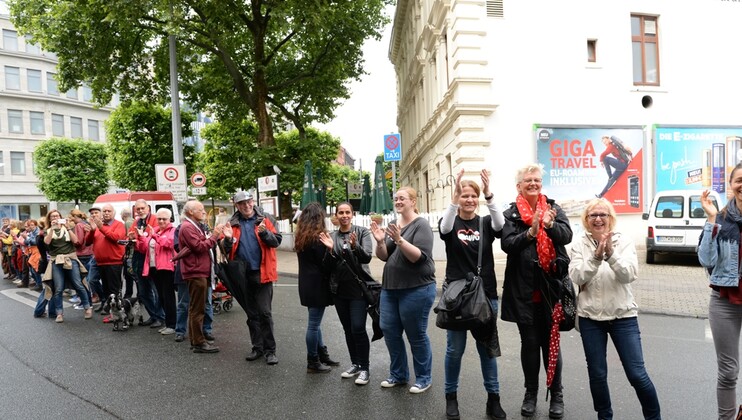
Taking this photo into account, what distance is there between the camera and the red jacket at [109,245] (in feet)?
28.2

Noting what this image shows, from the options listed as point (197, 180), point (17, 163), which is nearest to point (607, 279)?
point (197, 180)

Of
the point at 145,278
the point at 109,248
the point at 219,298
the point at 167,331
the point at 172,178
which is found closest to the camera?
the point at 167,331

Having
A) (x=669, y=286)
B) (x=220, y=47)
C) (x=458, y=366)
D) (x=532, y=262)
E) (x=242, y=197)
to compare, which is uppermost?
(x=220, y=47)

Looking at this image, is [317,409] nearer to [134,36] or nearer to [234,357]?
[234,357]

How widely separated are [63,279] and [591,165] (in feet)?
46.4

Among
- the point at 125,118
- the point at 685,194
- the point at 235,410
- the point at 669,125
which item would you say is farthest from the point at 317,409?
the point at 125,118

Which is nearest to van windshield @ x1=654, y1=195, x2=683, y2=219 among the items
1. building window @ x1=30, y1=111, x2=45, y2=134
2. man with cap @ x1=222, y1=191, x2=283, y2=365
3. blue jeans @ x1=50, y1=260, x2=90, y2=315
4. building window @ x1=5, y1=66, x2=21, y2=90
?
man with cap @ x1=222, y1=191, x2=283, y2=365

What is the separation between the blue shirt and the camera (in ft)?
19.7

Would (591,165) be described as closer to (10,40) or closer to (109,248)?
(109,248)

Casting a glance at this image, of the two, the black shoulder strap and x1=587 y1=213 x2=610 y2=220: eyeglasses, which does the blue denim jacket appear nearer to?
x1=587 y1=213 x2=610 y2=220: eyeglasses

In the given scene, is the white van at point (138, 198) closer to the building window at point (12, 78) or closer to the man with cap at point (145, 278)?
the man with cap at point (145, 278)

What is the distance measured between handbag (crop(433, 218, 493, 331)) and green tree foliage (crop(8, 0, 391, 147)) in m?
15.6

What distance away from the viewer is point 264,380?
5402 mm

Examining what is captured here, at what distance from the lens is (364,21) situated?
76.1 ft
